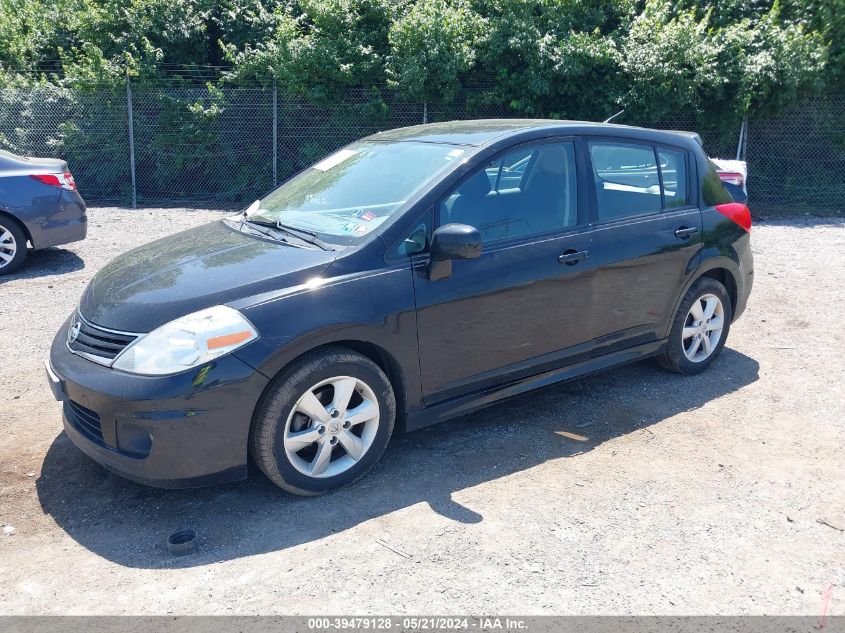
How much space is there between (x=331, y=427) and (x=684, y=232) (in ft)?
9.54

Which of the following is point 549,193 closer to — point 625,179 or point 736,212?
point 625,179

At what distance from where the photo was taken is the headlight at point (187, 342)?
11.9 feet

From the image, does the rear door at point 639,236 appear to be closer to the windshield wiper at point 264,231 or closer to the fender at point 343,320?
the fender at point 343,320

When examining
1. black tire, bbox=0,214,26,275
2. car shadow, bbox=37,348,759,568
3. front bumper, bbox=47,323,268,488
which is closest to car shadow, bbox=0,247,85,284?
black tire, bbox=0,214,26,275

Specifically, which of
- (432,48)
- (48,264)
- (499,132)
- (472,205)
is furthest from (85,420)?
(432,48)

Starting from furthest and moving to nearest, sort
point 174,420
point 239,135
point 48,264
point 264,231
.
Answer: point 239,135, point 48,264, point 264,231, point 174,420

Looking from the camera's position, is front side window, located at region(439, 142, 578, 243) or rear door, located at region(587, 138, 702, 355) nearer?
front side window, located at region(439, 142, 578, 243)

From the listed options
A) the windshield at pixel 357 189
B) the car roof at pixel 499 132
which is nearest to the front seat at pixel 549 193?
the car roof at pixel 499 132

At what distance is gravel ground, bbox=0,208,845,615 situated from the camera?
330cm

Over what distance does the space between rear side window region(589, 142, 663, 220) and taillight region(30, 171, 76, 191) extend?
6289 mm

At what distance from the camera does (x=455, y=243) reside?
4051 mm

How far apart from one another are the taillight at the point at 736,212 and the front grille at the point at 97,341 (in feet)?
13.7

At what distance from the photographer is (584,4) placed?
1372cm

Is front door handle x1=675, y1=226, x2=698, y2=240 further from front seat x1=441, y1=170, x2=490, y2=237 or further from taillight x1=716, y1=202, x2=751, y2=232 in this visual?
front seat x1=441, y1=170, x2=490, y2=237
